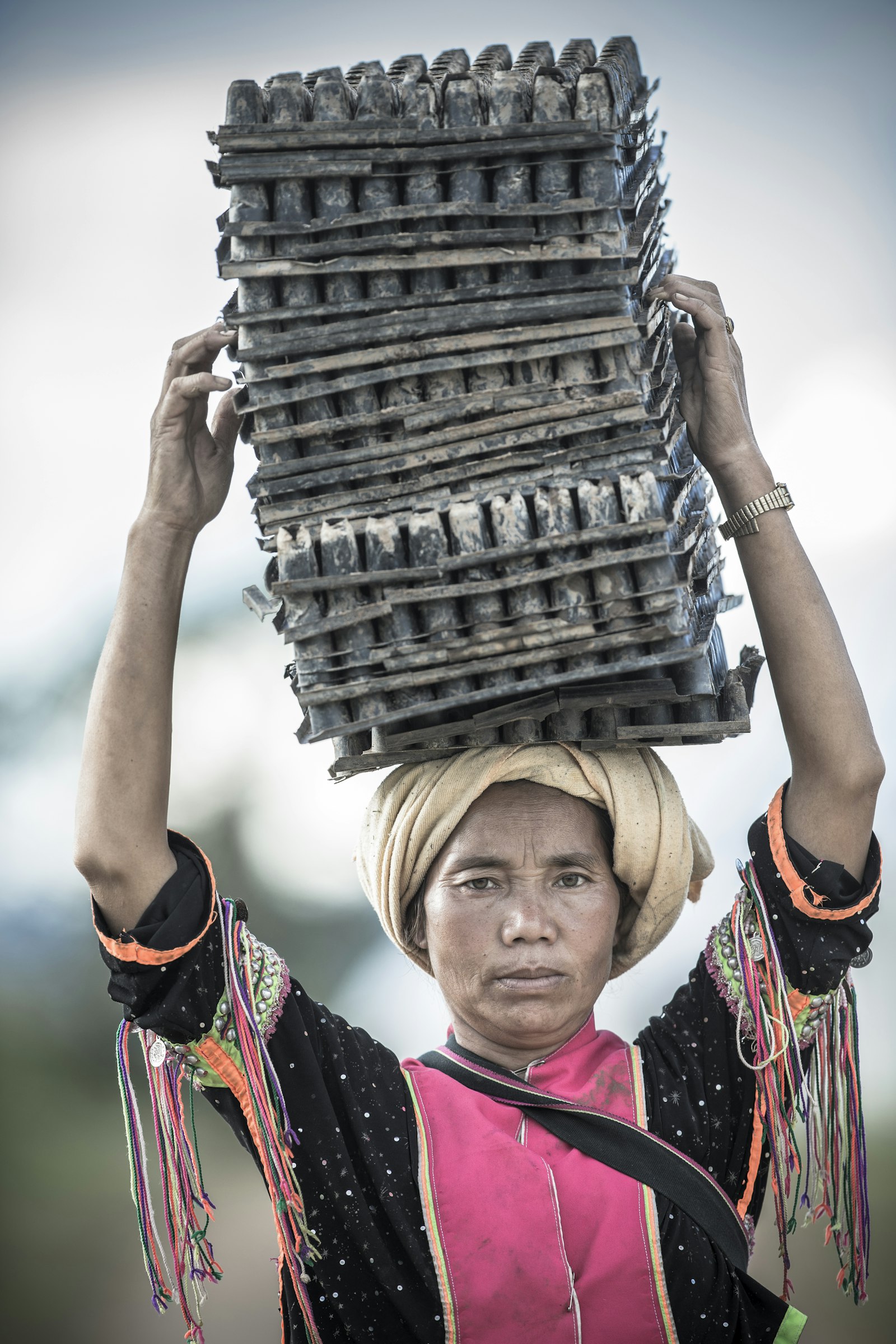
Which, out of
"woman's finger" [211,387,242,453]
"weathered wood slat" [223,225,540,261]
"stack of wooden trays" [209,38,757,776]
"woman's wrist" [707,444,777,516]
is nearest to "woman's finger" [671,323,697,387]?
"woman's wrist" [707,444,777,516]

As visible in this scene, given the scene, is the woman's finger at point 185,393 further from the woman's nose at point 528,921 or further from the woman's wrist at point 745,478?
the woman's nose at point 528,921

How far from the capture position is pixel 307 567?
168cm

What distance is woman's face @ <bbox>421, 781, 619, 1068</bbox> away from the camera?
6.23 ft

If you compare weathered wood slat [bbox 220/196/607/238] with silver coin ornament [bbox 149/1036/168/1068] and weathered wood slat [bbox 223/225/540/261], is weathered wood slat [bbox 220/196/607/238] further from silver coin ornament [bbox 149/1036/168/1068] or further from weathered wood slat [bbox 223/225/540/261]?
silver coin ornament [bbox 149/1036/168/1068]

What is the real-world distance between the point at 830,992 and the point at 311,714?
3.18 ft

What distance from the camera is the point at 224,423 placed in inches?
78.6

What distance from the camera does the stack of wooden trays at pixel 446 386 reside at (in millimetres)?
1655

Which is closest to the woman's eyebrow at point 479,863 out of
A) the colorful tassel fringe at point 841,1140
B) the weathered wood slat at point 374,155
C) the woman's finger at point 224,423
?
the colorful tassel fringe at point 841,1140

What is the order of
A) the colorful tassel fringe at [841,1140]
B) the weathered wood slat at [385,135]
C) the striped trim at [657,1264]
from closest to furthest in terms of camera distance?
the weathered wood slat at [385,135]
the striped trim at [657,1264]
the colorful tassel fringe at [841,1140]

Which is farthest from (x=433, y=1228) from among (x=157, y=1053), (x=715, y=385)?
(x=715, y=385)

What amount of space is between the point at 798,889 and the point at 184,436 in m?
1.22

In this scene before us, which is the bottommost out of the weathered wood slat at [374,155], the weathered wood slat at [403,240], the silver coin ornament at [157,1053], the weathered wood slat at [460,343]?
the silver coin ornament at [157,1053]

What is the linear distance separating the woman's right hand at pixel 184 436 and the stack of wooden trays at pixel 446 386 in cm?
22

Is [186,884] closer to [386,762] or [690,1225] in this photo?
[386,762]
